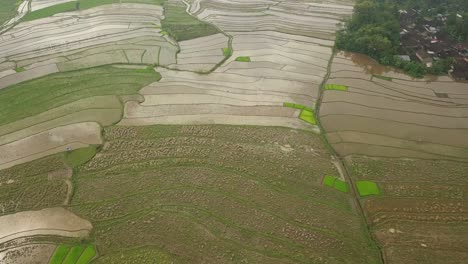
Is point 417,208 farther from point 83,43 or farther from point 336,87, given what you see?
point 83,43

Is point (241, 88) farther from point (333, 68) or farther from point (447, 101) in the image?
point (447, 101)

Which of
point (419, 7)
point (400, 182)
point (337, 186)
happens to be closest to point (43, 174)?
point (337, 186)

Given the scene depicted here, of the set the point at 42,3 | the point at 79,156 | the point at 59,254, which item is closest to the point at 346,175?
the point at 59,254

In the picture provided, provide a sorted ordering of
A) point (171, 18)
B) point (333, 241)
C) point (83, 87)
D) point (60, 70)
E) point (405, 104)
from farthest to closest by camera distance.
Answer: point (171, 18), point (60, 70), point (83, 87), point (405, 104), point (333, 241)

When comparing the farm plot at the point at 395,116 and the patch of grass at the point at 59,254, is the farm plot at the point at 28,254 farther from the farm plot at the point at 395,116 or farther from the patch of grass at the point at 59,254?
the farm plot at the point at 395,116

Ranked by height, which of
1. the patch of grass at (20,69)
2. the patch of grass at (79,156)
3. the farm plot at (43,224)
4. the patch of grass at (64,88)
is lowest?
the farm plot at (43,224)

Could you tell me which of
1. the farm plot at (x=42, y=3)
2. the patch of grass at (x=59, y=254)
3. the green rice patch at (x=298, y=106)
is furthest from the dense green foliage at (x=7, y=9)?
the green rice patch at (x=298, y=106)
